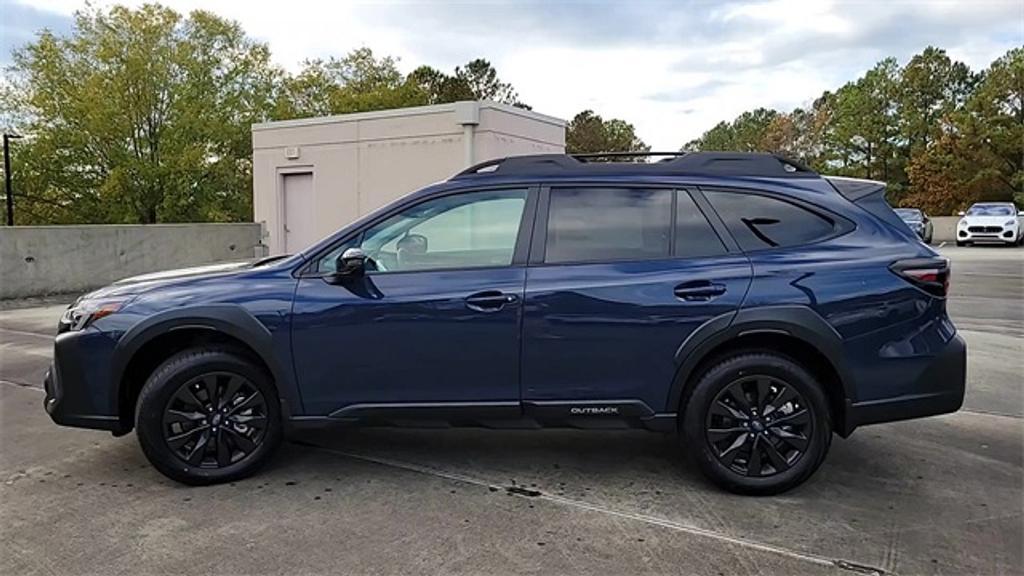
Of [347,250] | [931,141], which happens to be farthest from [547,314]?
[931,141]

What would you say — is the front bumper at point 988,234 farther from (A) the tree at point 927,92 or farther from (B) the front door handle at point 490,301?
(B) the front door handle at point 490,301

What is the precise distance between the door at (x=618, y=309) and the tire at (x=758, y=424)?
0.67 feet

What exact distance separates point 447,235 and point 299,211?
10.4 meters

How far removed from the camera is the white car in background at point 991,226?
2219 centimetres

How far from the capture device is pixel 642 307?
3.53 meters

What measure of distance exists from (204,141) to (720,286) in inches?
1159

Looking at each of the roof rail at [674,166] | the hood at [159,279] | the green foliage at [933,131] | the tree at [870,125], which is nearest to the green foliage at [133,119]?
the green foliage at [933,131]

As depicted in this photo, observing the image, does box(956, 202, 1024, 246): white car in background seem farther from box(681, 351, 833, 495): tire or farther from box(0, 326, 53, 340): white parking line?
box(0, 326, 53, 340): white parking line

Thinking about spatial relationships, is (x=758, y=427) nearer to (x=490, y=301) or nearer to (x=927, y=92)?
(x=490, y=301)

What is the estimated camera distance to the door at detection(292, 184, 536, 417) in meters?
3.58

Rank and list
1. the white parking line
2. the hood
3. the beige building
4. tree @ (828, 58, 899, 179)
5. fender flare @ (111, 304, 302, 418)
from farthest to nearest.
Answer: tree @ (828, 58, 899, 179) → the beige building → the white parking line → the hood → fender flare @ (111, 304, 302, 418)

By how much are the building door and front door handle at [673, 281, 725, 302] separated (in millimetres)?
10739

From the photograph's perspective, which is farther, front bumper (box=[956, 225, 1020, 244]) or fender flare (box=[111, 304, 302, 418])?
front bumper (box=[956, 225, 1020, 244])

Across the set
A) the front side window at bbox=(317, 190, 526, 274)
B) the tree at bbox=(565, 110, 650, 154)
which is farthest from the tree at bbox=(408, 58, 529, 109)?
the front side window at bbox=(317, 190, 526, 274)
